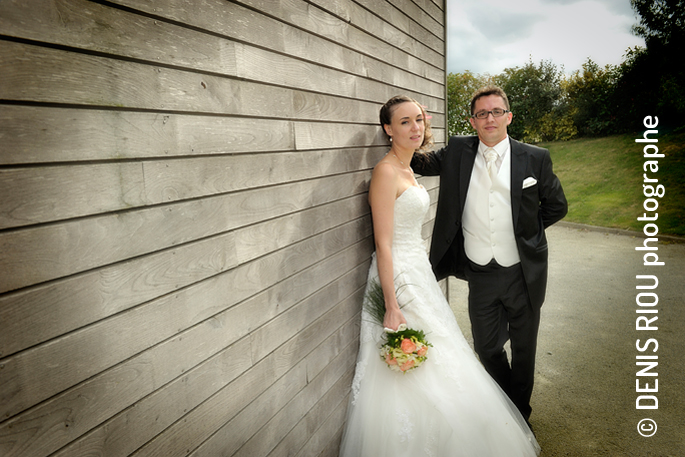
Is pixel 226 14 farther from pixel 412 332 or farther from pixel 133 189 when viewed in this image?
pixel 412 332

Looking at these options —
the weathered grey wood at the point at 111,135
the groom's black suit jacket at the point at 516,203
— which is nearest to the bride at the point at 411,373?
the groom's black suit jacket at the point at 516,203

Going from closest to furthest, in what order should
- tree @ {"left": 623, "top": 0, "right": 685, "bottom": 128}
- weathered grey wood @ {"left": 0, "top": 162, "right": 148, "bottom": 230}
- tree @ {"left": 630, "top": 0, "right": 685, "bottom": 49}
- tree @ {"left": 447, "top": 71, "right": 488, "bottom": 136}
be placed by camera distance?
weathered grey wood @ {"left": 0, "top": 162, "right": 148, "bottom": 230} < tree @ {"left": 623, "top": 0, "right": 685, "bottom": 128} < tree @ {"left": 630, "top": 0, "right": 685, "bottom": 49} < tree @ {"left": 447, "top": 71, "right": 488, "bottom": 136}

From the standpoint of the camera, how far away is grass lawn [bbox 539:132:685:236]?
1044 centimetres

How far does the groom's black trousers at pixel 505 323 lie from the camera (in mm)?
2881

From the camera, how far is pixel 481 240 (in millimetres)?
2893

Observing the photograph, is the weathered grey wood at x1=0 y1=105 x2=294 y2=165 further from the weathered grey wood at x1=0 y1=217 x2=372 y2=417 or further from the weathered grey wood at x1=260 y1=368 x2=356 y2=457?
the weathered grey wood at x1=260 y1=368 x2=356 y2=457

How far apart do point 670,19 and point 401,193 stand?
17886mm

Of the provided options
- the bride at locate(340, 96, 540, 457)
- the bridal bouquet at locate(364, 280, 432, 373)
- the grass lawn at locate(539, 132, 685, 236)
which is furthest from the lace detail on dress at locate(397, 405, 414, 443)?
the grass lawn at locate(539, 132, 685, 236)

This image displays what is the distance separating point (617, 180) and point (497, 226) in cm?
1323

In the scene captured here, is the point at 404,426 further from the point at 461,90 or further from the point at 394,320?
the point at 461,90

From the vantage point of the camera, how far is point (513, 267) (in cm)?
285

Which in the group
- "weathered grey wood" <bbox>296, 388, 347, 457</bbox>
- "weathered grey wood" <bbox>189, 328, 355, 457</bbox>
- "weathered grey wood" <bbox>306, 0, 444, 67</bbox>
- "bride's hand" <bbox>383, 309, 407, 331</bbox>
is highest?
"weathered grey wood" <bbox>306, 0, 444, 67</bbox>

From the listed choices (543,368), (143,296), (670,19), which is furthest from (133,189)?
(670,19)

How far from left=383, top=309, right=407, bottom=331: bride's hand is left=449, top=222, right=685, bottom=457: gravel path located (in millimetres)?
1455
